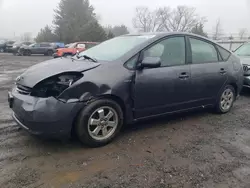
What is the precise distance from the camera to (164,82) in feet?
12.3

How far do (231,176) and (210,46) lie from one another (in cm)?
263

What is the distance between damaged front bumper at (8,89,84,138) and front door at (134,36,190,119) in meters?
0.97

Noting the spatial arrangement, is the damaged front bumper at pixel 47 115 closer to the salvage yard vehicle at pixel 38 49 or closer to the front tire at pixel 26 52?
the salvage yard vehicle at pixel 38 49

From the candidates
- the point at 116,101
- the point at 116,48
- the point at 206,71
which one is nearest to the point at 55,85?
the point at 116,101

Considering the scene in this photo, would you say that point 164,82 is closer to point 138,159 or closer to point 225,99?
point 138,159

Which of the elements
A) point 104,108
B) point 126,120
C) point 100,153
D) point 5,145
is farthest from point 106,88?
point 5,145

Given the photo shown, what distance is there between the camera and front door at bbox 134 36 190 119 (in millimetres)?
3561

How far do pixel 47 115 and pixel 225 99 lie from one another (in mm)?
3549

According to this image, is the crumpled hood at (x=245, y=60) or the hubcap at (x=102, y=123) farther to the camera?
the crumpled hood at (x=245, y=60)

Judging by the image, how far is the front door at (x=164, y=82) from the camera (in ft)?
11.7

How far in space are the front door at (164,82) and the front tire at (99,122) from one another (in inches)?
14.8

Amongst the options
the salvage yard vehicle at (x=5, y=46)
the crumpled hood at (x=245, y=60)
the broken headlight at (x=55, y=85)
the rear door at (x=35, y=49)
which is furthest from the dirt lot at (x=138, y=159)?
the salvage yard vehicle at (x=5, y=46)

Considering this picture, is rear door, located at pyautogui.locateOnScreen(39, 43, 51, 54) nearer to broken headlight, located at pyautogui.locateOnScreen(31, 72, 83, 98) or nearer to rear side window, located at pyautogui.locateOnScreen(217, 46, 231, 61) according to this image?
rear side window, located at pyautogui.locateOnScreen(217, 46, 231, 61)

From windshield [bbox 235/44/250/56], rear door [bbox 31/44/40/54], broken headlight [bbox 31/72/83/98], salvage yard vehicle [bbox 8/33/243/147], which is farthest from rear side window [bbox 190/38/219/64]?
rear door [bbox 31/44/40/54]
